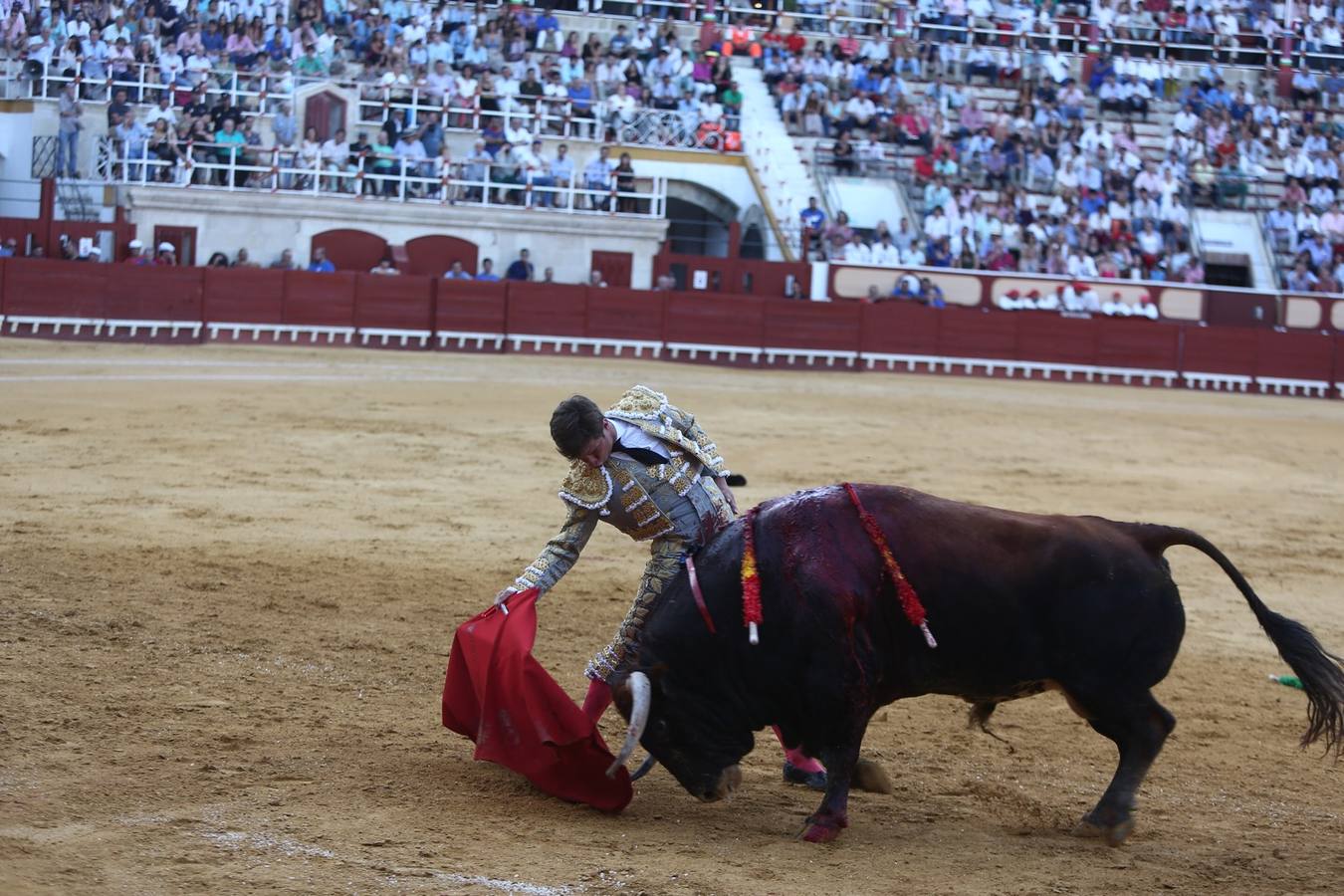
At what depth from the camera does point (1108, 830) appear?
4340 millimetres

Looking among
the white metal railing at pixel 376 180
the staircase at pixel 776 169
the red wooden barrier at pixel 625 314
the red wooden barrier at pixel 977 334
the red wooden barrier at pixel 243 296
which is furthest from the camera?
the staircase at pixel 776 169

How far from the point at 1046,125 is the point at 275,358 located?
13934mm

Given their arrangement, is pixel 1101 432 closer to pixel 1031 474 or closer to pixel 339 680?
pixel 1031 474

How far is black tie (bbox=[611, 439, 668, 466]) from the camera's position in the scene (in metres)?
4.61

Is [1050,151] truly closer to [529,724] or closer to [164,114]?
[164,114]

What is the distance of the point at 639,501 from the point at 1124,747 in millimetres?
1543

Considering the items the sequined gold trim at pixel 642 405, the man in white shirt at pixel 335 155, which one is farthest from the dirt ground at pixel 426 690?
the man in white shirt at pixel 335 155

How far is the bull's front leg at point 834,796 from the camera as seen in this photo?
13.8 feet

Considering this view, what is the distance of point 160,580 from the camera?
22.7 feet

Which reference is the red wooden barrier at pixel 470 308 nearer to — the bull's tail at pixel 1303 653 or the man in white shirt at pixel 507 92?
the man in white shirt at pixel 507 92

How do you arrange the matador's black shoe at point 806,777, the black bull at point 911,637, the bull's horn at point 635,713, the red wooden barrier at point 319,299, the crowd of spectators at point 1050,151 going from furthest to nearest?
the crowd of spectators at point 1050,151 < the red wooden barrier at point 319,299 < the matador's black shoe at point 806,777 < the black bull at point 911,637 < the bull's horn at point 635,713

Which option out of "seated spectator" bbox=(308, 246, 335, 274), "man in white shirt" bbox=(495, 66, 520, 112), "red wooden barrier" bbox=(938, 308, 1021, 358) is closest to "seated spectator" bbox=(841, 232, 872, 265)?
"red wooden barrier" bbox=(938, 308, 1021, 358)

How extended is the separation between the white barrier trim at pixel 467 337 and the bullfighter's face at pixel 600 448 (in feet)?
53.5

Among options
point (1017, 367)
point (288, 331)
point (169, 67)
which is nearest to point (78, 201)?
point (169, 67)
